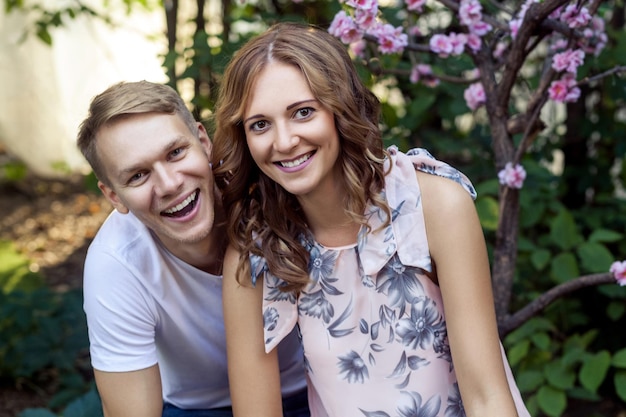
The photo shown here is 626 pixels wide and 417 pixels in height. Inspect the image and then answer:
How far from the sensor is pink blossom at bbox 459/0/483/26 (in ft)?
6.95

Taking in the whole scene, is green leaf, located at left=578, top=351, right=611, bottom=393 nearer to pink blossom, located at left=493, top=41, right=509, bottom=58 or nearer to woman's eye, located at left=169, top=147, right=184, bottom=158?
pink blossom, located at left=493, top=41, right=509, bottom=58

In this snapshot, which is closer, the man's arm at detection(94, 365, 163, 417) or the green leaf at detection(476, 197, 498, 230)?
the man's arm at detection(94, 365, 163, 417)

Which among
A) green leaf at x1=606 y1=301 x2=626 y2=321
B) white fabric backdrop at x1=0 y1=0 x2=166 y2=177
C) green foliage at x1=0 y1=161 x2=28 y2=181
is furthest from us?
white fabric backdrop at x1=0 y1=0 x2=166 y2=177

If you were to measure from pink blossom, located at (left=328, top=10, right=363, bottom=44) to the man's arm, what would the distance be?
37.4 inches

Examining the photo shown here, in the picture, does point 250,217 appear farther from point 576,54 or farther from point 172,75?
point 172,75

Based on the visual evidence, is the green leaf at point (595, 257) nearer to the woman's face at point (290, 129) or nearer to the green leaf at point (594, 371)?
the green leaf at point (594, 371)

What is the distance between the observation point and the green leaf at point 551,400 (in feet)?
8.05

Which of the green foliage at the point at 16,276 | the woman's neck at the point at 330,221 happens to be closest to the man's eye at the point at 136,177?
the woman's neck at the point at 330,221

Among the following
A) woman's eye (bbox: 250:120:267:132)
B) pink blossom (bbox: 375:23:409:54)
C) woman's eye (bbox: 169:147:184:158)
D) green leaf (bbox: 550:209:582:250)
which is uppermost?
pink blossom (bbox: 375:23:409:54)

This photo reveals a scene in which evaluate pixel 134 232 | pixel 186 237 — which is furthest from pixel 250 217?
pixel 134 232

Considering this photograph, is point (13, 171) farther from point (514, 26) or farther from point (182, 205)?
point (514, 26)

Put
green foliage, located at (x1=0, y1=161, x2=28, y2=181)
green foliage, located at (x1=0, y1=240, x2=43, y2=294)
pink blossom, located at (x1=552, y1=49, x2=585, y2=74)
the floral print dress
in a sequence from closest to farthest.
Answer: the floral print dress < pink blossom, located at (x1=552, y1=49, x2=585, y2=74) < green foliage, located at (x1=0, y1=240, x2=43, y2=294) < green foliage, located at (x1=0, y1=161, x2=28, y2=181)

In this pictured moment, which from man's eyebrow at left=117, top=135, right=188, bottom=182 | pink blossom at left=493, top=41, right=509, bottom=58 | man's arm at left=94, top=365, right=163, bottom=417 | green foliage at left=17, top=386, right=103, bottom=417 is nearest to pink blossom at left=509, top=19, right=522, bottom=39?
pink blossom at left=493, top=41, right=509, bottom=58

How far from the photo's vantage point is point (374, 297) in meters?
1.91
